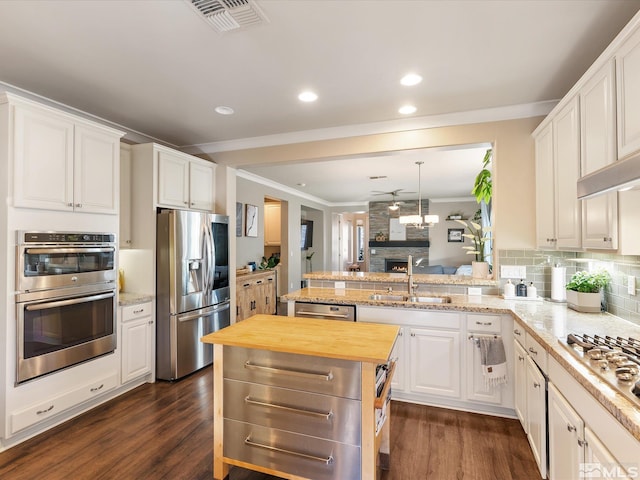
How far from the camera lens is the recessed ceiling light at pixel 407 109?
308 cm

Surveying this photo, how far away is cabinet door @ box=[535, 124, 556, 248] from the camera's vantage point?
2578 millimetres

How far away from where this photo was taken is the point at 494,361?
2504 mm

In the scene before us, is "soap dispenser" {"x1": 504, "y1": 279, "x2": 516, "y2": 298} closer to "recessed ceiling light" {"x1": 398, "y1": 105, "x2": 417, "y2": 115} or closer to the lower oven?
"recessed ceiling light" {"x1": 398, "y1": 105, "x2": 417, "y2": 115}

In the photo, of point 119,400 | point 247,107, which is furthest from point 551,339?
point 119,400

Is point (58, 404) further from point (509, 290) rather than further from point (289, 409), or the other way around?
point (509, 290)

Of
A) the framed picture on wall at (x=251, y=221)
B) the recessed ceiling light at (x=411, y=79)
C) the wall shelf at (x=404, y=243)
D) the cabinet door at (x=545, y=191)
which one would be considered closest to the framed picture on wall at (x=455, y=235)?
the wall shelf at (x=404, y=243)

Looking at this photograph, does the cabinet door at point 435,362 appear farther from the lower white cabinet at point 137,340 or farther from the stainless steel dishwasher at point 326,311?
the lower white cabinet at point 137,340

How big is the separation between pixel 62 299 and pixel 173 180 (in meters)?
1.54

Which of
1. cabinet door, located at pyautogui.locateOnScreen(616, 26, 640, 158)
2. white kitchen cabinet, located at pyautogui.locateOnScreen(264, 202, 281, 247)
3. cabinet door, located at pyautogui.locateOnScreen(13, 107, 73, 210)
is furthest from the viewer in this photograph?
white kitchen cabinet, located at pyautogui.locateOnScreen(264, 202, 281, 247)

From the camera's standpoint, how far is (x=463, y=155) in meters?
4.73

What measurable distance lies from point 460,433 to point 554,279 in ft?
4.89

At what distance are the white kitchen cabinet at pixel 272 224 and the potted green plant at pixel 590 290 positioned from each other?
6.08 m

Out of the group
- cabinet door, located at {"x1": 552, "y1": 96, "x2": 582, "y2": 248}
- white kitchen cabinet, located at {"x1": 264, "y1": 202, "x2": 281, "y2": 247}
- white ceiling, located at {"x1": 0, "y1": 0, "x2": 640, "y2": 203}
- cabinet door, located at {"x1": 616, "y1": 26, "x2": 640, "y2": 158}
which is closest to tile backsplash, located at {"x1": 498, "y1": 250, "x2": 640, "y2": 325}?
cabinet door, located at {"x1": 552, "y1": 96, "x2": 582, "y2": 248}

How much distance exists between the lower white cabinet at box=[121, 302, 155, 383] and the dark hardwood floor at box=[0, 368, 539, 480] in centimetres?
32
